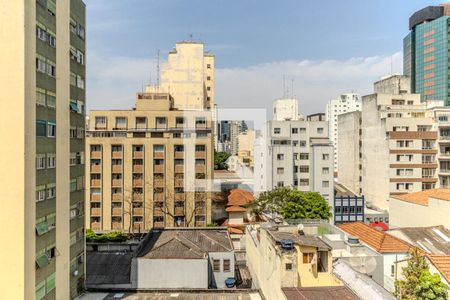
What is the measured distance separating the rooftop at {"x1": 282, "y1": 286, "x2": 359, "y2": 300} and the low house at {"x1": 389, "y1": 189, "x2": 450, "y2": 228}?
1748cm

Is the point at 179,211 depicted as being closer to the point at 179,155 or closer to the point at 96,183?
the point at 179,155

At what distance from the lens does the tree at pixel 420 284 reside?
1822 centimetres

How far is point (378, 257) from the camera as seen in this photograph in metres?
21.6

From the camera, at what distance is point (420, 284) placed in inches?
732

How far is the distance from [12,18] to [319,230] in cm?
2416

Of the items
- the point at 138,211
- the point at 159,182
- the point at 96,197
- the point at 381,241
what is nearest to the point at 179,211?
the point at 159,182

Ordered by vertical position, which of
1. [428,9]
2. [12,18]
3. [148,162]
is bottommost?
[148,162]

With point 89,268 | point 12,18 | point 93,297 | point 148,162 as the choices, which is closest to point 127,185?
point 148,162

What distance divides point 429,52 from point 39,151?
100001mm

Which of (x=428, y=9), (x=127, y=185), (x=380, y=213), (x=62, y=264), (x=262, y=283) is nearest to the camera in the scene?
(x=62, y=264)

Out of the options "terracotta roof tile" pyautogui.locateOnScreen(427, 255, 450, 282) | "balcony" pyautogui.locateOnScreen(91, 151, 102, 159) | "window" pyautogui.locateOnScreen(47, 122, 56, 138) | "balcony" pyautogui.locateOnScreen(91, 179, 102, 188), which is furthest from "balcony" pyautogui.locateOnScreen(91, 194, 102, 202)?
"terracotta roof tile" pyautogui.locateOnScreen(427, 255, 450, 282)

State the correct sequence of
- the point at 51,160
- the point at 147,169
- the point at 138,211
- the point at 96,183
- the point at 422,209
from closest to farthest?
the point at 51,160, the point at 422,209, the point at 96,183, the point at 147,169, the point at 138,211

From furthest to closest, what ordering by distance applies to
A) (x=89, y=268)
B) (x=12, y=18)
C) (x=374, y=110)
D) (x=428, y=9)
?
(x=428, y=9)
(x=374, y=110)
(x=89, y=268)
(x=12, y=18)

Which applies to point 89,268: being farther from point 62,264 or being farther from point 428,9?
point 428,9
